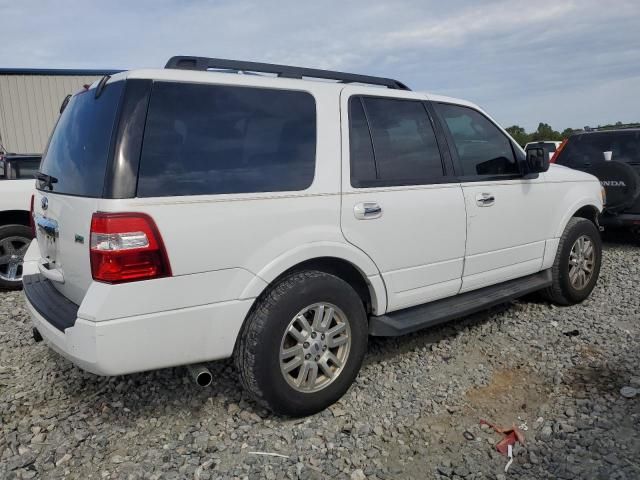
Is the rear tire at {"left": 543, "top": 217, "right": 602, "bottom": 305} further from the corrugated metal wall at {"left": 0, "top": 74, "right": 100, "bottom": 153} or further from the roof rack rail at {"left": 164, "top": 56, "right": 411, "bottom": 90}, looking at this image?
the corrugated metal wall at {"left": 0, "top": 74, "right": 100, "bottom": 153}

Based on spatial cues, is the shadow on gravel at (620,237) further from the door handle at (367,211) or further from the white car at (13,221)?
the white car at (13,221)

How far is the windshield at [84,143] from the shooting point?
8.43 ft

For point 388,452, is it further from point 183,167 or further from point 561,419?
point 183,167

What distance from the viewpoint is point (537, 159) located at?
4207mm

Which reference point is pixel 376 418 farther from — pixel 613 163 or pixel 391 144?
pixel 613 163

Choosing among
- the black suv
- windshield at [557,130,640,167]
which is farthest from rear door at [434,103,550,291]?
windshield at [557,130,640,167]

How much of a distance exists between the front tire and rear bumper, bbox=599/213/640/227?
522 cm

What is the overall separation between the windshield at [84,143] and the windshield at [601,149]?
677 centimetres

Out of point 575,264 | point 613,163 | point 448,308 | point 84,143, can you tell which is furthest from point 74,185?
point 613,163

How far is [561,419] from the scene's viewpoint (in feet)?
10.0

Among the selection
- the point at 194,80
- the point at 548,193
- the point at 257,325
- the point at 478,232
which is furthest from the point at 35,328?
the point at 548,193

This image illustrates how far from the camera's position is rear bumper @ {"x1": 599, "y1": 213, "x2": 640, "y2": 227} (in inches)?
271

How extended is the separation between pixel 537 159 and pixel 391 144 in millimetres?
1463

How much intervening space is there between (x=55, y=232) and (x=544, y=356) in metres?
3.37
